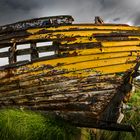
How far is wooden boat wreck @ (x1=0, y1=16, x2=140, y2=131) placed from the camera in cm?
862

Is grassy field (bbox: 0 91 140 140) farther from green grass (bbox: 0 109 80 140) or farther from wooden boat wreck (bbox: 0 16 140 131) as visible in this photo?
wooden boat wreck (bbox: 0 16 140 131)

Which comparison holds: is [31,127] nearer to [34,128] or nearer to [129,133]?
[34,128]

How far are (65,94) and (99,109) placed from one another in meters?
0.96

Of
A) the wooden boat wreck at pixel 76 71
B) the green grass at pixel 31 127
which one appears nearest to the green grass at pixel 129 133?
the wooden boat wreck at pixel 76 71

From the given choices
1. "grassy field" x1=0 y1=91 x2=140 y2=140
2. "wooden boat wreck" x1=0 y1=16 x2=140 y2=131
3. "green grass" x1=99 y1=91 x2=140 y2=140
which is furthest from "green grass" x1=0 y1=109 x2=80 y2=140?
"green grass" x1=99 y1=91 x2=140 y2=140

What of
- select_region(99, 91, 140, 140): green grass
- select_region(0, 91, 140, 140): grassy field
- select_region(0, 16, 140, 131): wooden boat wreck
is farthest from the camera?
select_region(99, 91, 140, 140): green grass

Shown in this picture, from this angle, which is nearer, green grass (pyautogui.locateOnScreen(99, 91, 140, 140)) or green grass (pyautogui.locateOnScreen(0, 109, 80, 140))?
green grass (pyautogui.locateOnScreen(0, 109, 80, 140))

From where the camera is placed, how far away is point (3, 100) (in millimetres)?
9734

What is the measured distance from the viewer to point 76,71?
8805 mm

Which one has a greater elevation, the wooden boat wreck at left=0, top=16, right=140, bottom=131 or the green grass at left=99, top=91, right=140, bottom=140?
the wooden boat wreck at left=0, top=16, right=140, bottom=131

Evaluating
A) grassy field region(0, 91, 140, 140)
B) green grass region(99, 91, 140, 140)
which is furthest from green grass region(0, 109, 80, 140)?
green grass region(99, 91, 140, 140)

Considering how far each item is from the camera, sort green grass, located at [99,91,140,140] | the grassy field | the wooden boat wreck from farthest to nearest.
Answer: green grass, located at [99,91,140,140]
the wooden boat wreck
the grassy field

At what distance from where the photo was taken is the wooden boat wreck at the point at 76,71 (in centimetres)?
862

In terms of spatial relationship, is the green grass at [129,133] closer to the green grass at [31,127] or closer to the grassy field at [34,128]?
the grassy field at [34,128]
